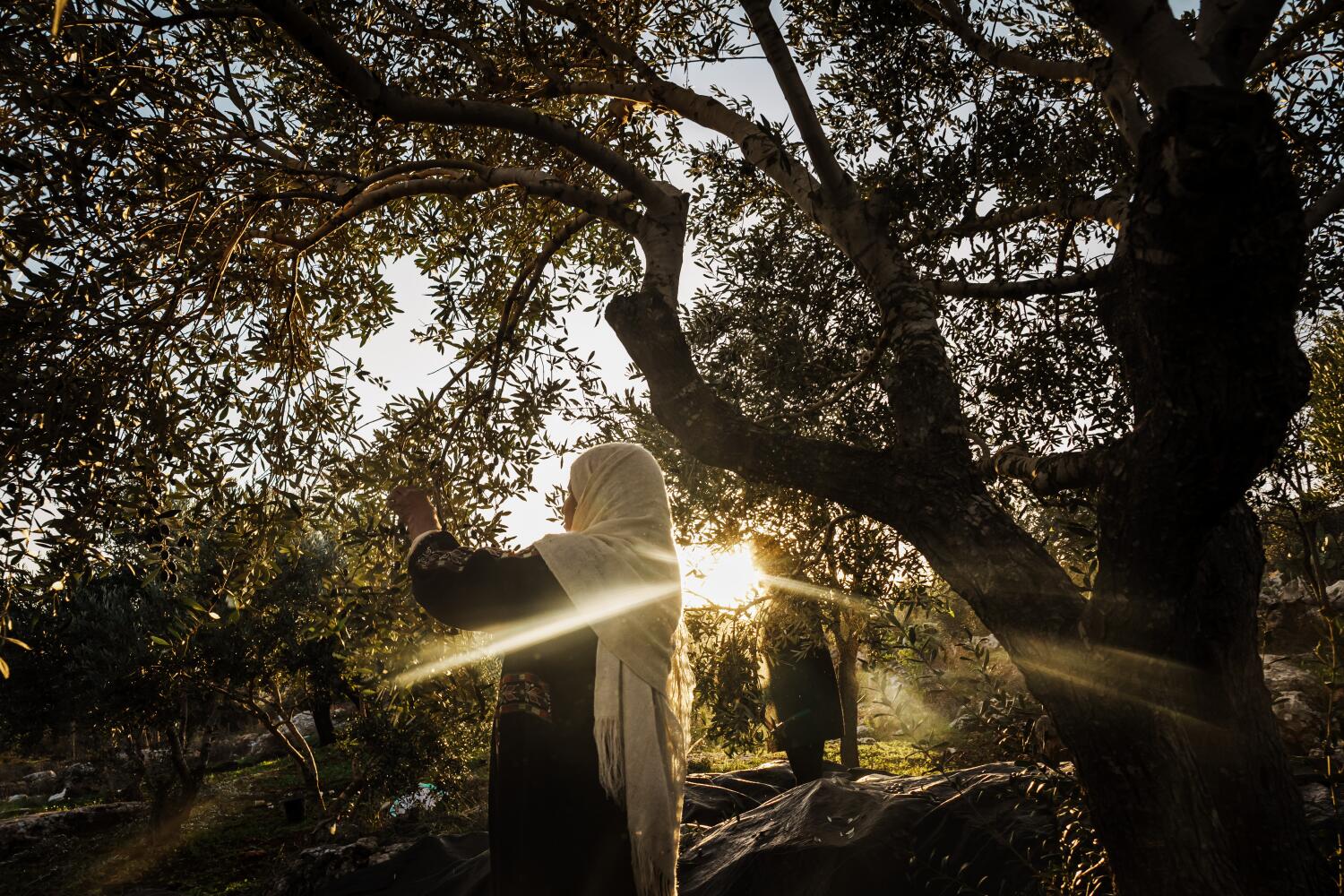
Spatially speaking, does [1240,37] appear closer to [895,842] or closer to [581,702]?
[581,702]

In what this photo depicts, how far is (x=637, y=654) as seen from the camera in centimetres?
327

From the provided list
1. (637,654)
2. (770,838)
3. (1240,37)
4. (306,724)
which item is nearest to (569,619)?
(637,654)

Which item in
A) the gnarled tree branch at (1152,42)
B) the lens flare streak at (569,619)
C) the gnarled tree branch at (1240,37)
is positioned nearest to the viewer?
the gnarled tree branch at (1152,42)

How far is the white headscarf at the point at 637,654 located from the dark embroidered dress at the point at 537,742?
9cm

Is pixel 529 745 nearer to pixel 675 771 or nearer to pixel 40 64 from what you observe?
pixel 675 771

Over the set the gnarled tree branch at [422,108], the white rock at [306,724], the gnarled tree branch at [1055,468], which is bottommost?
the white rock at [306,724]

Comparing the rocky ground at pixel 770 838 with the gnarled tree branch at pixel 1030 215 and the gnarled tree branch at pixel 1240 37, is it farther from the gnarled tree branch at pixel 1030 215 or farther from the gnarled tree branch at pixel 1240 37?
the gnarled tree branch at pixel 1030 215

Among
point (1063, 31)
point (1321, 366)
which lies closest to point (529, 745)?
point (1063, 31)

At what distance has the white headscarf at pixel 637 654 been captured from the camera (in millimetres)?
3105

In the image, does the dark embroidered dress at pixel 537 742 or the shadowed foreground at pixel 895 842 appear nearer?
the dark embroidered dress at pixel 537 742

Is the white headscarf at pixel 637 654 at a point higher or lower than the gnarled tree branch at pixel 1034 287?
lower

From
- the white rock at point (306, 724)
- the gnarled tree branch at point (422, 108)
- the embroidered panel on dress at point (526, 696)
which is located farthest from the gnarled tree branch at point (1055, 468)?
the white rock at point (306, 724)

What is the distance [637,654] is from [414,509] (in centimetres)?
161

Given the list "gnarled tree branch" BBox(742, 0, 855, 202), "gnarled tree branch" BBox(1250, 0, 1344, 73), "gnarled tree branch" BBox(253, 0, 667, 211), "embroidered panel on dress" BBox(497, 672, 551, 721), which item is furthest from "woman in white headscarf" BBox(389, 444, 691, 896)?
"gnarled tree branch" BBox(1250, 0, 1344, 73)
